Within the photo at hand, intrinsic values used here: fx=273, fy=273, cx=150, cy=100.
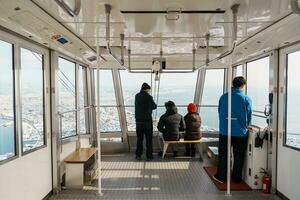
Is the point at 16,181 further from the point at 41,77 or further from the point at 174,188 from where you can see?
the point at 174,188

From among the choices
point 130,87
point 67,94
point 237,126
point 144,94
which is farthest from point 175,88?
point 237,126

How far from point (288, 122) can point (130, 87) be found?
4101 mm

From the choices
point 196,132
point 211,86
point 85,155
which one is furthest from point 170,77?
point 85,155

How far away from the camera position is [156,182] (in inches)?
180

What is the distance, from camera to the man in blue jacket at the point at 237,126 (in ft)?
13.9

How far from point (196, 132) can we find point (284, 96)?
2296 millimetres

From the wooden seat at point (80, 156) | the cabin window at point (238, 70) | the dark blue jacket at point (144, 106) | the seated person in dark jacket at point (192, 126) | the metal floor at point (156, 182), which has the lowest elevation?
the metal floor at point (156, 182)

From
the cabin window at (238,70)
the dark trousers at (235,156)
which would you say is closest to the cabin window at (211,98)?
the cabin window at (238,70)

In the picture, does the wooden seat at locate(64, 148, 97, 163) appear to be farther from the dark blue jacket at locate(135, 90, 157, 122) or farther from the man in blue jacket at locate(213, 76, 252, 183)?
the man in blue jacket at locate(213, 76, 252, 183)

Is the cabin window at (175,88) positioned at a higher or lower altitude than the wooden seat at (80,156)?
higher

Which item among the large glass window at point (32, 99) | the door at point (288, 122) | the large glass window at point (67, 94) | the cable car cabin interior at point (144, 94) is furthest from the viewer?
the large glass window at point (67, 94)

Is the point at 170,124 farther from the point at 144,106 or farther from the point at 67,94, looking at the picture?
the point at 67,94

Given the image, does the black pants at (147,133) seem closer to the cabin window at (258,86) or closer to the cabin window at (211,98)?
the cabin window at (211,98)

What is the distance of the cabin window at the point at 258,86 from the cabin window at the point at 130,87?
2.43m
